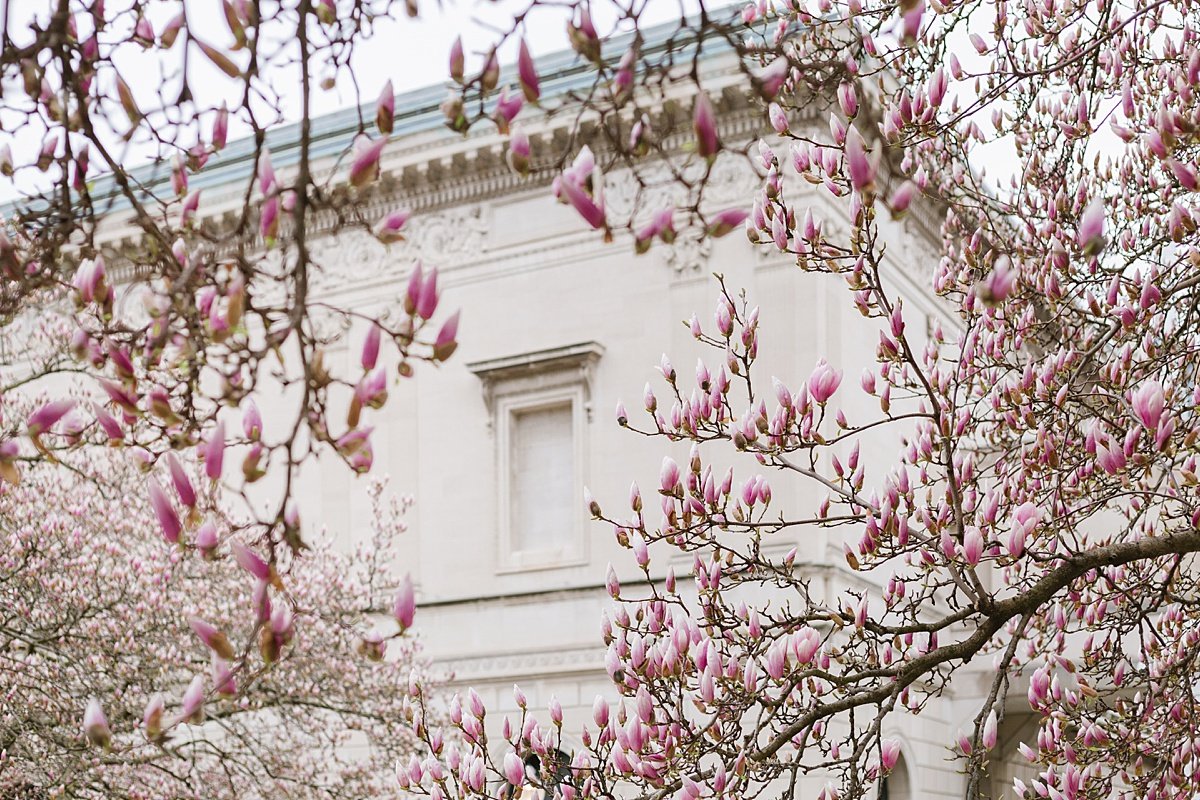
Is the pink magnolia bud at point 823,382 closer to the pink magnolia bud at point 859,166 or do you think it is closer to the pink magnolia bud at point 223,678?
the pink magnolia bud at point 859,166

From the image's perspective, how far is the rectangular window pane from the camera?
19078 millimetres

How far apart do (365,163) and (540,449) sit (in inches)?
653

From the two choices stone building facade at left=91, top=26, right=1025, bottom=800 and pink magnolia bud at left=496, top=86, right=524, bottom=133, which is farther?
stone building facade at left=91, top=26, right=1025, bottom=800

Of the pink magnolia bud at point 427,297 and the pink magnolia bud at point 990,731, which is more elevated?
the pink magnolia bud at point 427,297

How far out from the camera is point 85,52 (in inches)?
125

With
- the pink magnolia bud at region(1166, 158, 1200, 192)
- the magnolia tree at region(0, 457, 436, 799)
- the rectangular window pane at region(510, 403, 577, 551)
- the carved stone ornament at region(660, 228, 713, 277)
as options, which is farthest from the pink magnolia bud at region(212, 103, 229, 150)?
the rectangular window pane at region(510, 403, 577, 551)

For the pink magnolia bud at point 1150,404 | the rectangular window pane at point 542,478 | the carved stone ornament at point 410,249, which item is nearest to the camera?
the pink magnolia bud at point 1150,404

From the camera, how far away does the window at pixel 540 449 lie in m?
18.9

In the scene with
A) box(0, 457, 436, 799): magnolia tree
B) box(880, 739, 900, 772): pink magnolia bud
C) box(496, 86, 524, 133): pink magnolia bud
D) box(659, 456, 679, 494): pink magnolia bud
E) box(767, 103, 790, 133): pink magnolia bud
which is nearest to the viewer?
box(496, 86, 524, 133): pink magnolia bud

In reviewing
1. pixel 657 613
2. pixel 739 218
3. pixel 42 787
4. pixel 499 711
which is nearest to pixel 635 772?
pixel 657 613

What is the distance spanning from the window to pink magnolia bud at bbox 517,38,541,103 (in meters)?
15.8

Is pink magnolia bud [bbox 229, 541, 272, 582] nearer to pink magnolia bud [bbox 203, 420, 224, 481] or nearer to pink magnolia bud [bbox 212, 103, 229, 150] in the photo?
pink magnolia bud [bbox 203, 420, 224, 481]

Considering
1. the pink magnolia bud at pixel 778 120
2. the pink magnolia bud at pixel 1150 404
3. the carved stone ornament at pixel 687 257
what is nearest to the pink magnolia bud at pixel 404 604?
the pink magnolia bud at pixel 1150 404

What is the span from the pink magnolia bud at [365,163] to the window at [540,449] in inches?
621
